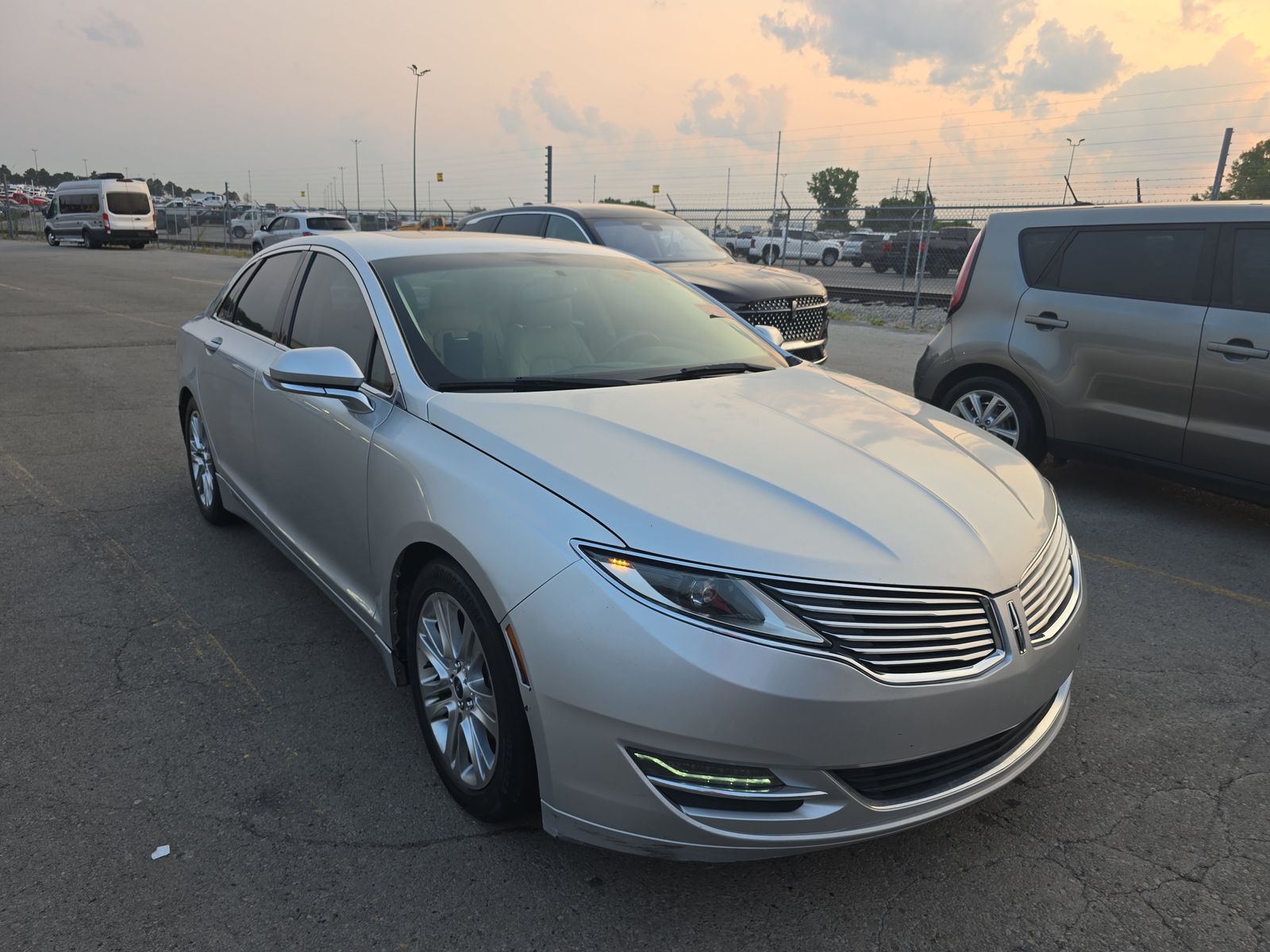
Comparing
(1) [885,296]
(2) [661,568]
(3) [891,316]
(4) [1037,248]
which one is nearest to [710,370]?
(2) [661,568]

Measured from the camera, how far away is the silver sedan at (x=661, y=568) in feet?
6.91

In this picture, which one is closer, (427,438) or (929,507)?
(929,507)

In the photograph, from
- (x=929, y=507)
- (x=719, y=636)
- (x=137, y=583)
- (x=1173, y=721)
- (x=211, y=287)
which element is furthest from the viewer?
(x=211, y=287)

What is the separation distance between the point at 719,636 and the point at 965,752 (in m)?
0.75

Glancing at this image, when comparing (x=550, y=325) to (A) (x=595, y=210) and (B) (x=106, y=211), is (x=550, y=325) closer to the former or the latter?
(A) (x=595, y=210)

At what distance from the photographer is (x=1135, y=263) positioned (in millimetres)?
5500

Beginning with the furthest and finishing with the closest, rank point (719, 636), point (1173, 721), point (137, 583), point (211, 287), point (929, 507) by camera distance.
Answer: point (211, 287), point (137, 583), point (1173, 721), point (929, 507), point (719, 636)

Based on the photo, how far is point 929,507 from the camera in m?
2.51

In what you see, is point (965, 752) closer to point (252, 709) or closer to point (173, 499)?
point (252, 709)

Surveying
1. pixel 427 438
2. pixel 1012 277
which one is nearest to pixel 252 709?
pixel 427 438

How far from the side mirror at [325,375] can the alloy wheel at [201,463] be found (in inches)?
76.9

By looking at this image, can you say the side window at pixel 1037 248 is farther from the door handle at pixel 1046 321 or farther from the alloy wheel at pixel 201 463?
the alloy wheel at pixel 201 463

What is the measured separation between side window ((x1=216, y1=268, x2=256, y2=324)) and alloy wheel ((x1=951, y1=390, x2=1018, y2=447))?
14.0 feet

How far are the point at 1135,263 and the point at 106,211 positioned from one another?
38386 mm
